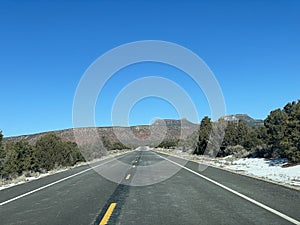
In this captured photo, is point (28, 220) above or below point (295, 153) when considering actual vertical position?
below

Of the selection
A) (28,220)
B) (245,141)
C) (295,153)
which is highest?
(245,141)

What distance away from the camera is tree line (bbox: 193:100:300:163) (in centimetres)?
2272

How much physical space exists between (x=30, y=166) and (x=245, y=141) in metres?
24.5

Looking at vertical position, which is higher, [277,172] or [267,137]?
[267,137]

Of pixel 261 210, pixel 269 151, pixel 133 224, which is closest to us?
pixel 133 224

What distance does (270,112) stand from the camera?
3294 cm

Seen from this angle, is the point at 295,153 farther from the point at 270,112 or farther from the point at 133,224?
the point at 133,224

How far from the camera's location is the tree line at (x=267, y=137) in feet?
74.5

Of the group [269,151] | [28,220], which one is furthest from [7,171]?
[269,151]

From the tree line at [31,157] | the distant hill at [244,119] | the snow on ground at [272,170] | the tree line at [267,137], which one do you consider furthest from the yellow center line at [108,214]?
the distant hill at [244,119]

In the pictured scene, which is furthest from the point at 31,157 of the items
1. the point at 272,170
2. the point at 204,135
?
the point at 204,135

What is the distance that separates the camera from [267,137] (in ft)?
105

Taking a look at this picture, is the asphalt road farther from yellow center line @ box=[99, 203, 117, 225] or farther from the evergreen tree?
the evergreen tree

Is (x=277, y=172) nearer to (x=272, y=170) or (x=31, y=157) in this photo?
(x=272, y=170)
